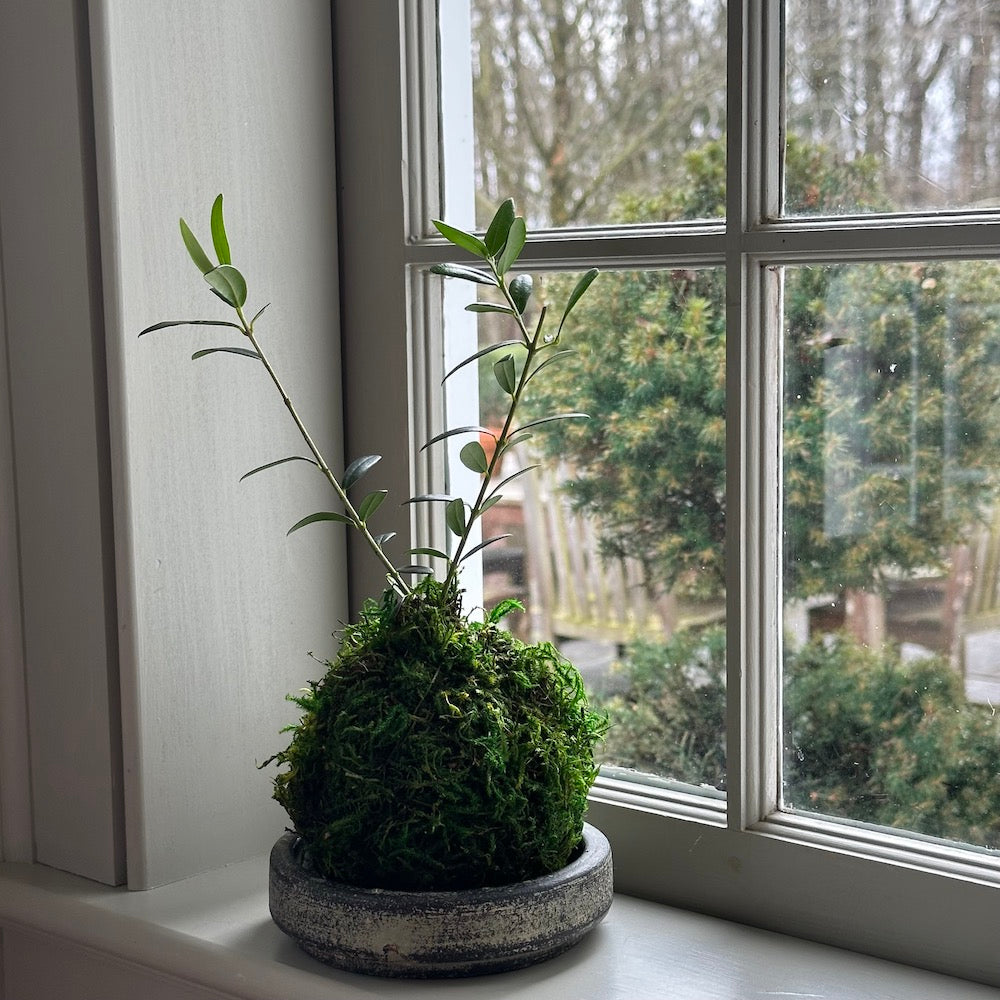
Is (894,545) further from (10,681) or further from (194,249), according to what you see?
(10,681)

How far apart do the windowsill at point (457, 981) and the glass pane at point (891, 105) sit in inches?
18.6

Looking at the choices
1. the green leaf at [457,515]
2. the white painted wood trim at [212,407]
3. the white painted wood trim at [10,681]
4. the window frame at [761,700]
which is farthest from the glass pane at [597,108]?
the white painted wood trim at [10,681]

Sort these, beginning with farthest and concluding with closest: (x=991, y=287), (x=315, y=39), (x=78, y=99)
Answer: (x=315, y=39)
(x=78, y=99)
(x=991, y=287)

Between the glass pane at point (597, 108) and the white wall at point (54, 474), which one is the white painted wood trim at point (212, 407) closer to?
the white wall at point (54, 474)

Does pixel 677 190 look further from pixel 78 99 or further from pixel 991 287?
pixel 78 99

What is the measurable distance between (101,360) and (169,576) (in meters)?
0.16

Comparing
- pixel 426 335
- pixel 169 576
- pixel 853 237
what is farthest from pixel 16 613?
pixel 853 237

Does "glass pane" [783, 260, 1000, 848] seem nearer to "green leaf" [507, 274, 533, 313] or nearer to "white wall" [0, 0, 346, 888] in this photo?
"green leaf" [507, 274, 533, 313]

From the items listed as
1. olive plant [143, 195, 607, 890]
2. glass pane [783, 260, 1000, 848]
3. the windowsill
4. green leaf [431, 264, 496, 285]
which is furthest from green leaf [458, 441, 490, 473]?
the windowsill

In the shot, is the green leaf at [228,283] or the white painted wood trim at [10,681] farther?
the white painted wood trim at [10,681]

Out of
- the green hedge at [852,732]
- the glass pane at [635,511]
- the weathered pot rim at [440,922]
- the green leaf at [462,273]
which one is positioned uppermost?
the green leaf at [462,273]

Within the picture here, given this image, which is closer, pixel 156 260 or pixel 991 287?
pixel 991 287

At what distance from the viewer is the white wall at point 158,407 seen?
0.84m

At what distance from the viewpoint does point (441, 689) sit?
0.73 m
